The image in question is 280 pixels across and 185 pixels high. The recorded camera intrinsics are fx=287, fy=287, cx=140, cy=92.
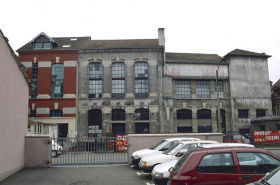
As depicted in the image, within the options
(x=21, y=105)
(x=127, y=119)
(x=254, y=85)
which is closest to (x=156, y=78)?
(x=127, y=119)

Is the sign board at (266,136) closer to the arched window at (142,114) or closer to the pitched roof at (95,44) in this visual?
the arched window at (142,114)

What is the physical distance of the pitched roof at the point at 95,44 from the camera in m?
37.2

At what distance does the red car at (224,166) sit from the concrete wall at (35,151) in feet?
36.2

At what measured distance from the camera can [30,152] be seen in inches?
633

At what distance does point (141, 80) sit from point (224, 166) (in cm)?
2998

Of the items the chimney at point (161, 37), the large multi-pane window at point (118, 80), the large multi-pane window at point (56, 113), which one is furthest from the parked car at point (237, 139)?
the large multi-pane window at point (56, 113)

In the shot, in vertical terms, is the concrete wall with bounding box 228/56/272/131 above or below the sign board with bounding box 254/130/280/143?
above

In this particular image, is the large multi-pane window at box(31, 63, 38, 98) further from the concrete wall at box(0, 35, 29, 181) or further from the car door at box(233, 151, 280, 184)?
the car door at box(233, 151, 280, 184)

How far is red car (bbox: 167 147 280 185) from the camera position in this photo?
663 cm

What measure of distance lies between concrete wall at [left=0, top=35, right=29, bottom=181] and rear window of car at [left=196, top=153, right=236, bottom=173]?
9.19m

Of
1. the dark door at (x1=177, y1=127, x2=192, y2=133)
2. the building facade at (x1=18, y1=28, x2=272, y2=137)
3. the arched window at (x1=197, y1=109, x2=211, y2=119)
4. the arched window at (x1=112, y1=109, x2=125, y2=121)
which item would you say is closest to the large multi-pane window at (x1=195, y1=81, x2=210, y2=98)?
the building facade at (x1=18, y1=28, x2=272, y2=137)

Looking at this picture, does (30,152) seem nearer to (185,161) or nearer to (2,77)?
(2,77)

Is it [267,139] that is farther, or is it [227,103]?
[227,103]

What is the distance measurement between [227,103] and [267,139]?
13.0 metres
